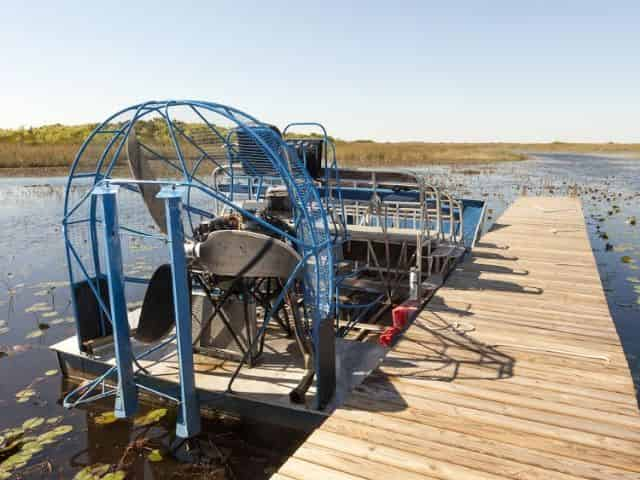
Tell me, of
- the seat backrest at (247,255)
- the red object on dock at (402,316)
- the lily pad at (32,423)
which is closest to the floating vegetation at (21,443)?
the lily pad at (32,423)

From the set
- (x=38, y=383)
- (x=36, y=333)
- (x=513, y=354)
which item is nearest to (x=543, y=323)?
(x=513, y=354)

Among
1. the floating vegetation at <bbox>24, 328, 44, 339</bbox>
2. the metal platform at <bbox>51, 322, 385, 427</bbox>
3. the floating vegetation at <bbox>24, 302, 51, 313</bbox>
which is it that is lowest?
the floating vegetation at <bbox>24, 328, 44, 339</bbox>

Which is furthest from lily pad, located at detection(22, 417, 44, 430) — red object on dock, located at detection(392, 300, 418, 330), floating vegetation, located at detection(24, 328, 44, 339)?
red object on dock, located at detection(392, 300, 418, 330)

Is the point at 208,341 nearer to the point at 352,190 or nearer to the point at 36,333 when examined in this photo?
the point at 36,333

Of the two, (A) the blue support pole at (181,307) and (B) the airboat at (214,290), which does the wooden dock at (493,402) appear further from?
(A) the blue support pole at (181,307)

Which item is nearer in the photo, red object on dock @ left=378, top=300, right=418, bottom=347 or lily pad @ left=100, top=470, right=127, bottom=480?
lily pad @ left=100, top=470, right=127, bottom=480

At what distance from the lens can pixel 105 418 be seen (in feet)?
17.3

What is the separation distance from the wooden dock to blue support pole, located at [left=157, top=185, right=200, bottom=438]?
1222 mm

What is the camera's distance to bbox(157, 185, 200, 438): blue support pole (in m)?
3.91

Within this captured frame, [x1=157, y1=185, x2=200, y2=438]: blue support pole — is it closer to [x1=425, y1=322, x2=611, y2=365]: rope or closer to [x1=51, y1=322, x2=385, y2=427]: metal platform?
[x1=51, y1=322, x2=385, y2=427]: metal platform

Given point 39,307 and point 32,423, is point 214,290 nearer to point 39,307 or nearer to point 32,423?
point 32,423

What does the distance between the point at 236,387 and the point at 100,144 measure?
3.10 meters

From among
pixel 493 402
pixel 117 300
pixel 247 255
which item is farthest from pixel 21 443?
pixel 493 402

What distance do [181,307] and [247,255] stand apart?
0.70m
